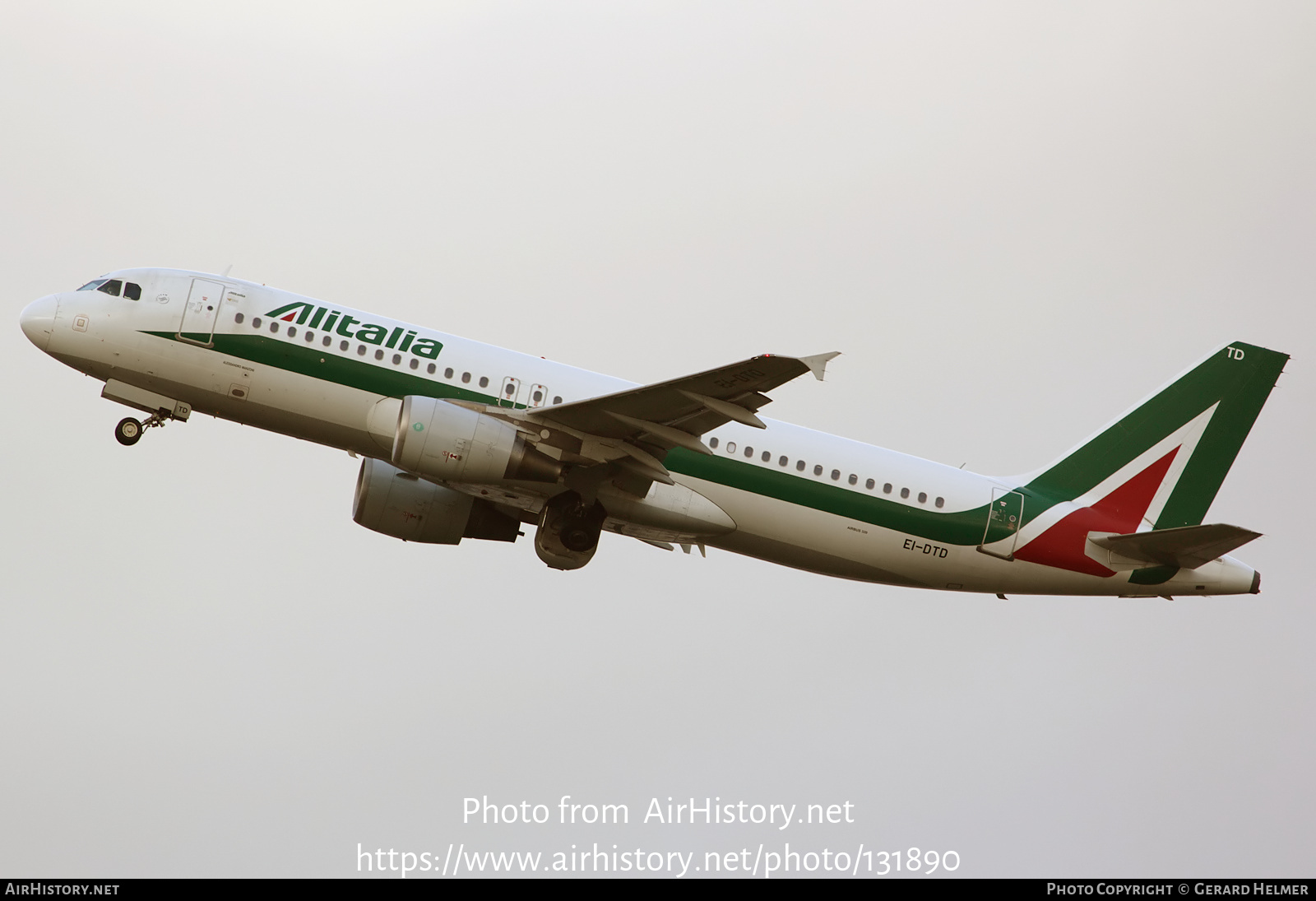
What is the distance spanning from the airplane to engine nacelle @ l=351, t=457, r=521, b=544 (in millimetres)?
46

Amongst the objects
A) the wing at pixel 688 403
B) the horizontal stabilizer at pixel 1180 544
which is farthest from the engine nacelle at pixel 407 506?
the horizontal stabilizer at pixel 1180 544

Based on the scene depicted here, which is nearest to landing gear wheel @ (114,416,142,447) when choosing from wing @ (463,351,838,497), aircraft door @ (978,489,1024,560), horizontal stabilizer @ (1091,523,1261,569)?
wing @ (463,351,838,497)

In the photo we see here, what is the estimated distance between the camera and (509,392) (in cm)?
3031

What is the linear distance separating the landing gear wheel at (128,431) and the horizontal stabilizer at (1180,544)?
75.6 feet

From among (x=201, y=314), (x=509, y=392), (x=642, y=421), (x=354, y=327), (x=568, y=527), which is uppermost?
(x=354, y=327)

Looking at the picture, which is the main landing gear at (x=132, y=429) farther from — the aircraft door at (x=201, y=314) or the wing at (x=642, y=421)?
the wing at (x=642, y=421)

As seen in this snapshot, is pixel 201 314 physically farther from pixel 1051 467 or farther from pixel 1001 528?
pixel 1051 467

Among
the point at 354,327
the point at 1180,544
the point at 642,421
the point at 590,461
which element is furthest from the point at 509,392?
the point at 1180,544

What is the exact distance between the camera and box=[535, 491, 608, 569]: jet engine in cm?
3073

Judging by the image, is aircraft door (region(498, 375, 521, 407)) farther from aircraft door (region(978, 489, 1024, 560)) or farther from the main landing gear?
aircraft door (region(978, 489, 1024, 560))

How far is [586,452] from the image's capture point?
29.5m

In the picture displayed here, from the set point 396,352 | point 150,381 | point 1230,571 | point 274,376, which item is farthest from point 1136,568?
point 150,381

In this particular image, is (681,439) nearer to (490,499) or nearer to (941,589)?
(490,499)

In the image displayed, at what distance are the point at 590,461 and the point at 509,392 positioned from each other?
2.48 meters
